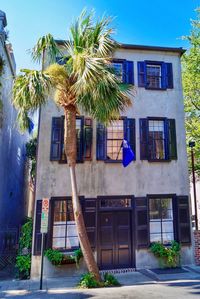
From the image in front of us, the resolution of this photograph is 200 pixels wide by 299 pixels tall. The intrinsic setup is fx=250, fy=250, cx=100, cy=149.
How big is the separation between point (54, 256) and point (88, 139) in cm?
462

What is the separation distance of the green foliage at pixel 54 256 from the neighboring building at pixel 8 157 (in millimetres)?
2555

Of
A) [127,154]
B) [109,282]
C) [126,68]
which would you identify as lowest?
[109,282]

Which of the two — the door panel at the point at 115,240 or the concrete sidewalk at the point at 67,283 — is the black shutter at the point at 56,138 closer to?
the door panel at the point at 115,240

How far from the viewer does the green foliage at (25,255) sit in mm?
8914

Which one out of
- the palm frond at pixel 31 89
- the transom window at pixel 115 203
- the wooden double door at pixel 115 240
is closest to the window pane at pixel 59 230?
the wooden double door at pixel 115 240

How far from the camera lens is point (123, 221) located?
10.1 metres

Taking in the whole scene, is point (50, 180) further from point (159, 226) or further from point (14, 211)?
point (14, 211)

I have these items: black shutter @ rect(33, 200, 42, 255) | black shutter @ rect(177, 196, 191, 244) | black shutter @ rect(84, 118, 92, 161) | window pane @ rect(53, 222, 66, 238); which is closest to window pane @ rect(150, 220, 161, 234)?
black shutter @ rect(177, 196, 191, 244)

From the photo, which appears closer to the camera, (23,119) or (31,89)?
(31,89)

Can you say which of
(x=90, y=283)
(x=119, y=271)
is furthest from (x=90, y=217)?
(x=90, y=283)

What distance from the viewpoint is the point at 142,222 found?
998 centimetres

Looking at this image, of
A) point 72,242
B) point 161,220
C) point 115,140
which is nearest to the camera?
point 72,242

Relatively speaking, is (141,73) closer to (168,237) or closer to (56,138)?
(56,138)

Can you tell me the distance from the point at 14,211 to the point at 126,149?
30.6 ft
